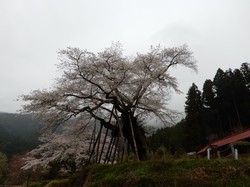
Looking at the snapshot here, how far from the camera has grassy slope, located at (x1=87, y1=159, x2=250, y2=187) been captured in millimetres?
8609

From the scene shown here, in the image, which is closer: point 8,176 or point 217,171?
point 217,171

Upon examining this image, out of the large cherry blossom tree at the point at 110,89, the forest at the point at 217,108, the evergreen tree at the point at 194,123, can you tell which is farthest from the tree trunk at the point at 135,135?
the evergreen tree at the point at 194,123

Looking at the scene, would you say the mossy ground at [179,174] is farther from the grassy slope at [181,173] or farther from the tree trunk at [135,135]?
the tree trunk at [135,135]

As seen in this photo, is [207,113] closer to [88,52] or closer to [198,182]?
[88,52]

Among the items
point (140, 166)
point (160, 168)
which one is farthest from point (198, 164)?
point (140, 166)

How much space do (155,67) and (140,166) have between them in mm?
8247

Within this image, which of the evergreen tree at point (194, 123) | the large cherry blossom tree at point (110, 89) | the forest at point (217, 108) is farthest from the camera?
the evergreen tree at point (194, 123)

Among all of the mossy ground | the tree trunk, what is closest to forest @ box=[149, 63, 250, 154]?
the tree trunk

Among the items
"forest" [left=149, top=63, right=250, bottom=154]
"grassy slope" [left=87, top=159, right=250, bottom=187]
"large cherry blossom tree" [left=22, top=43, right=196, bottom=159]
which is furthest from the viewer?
"forest" [left=149, top=63, right=250, bottom=154]

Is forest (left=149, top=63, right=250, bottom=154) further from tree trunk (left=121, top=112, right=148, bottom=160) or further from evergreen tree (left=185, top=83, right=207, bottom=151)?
tree trunk (left=121, top=112, right=148, bottom=160)

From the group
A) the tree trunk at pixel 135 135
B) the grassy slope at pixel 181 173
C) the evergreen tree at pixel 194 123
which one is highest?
the evergreen tree at pixel 194 123

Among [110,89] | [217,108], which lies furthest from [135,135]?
[217,108]

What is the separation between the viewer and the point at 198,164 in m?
9.68

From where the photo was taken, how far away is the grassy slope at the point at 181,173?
8609 millimetres
